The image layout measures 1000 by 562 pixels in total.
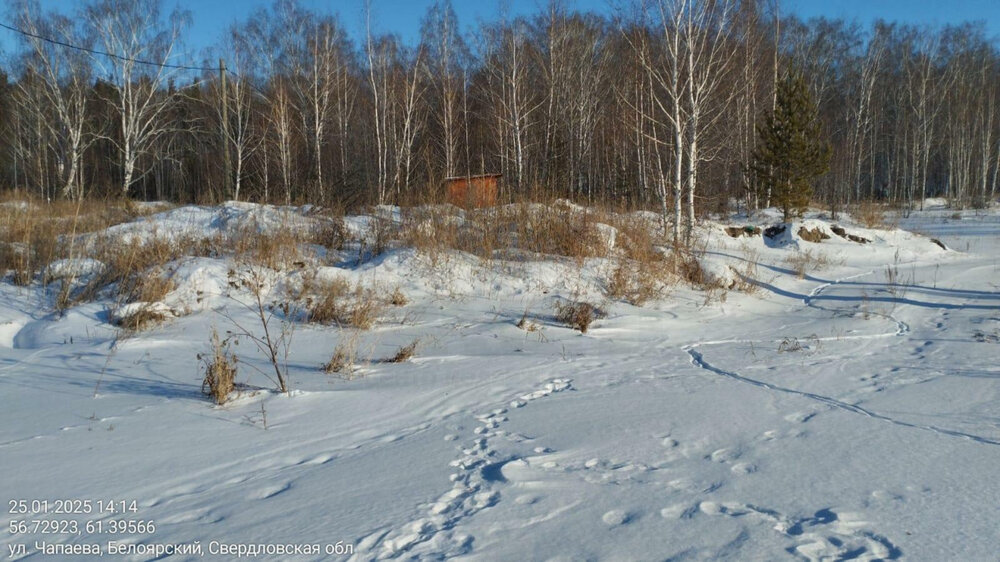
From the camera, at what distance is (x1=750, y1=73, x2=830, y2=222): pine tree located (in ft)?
60.7

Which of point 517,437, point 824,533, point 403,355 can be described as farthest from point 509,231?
point 824,533

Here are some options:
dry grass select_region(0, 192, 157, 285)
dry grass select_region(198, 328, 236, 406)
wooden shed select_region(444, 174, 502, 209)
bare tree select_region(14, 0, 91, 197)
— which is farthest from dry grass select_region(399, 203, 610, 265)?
bare tree select_region(14, 0, 91, 197)

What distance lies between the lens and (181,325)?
641 centimetres

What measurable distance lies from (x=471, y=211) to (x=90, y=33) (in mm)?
20066

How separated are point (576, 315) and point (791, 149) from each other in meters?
14.7

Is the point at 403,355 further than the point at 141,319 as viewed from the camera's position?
No

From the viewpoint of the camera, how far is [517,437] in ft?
11.4

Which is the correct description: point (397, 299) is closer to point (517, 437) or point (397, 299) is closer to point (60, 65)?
point (517, 437)

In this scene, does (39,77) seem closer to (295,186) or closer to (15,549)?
(295,186)

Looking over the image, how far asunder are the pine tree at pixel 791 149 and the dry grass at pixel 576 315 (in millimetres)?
14066

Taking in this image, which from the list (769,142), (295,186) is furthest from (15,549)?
(769,142)

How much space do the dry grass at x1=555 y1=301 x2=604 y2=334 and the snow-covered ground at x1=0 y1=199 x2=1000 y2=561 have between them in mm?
223

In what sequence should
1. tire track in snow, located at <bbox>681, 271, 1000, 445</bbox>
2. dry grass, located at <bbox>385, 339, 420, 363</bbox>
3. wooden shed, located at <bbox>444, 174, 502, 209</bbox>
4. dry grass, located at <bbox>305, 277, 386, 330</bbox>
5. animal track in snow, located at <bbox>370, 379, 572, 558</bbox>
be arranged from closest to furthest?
animal track in snow, located at <bbox>370, 379, 572, 558</bbox>
tire track in snow, located at <bbox>681, 271, 1000, 445</bbox>
dry grass, located at <bbox>385, 339, 420, 363</bbox>
dry grass, located at <bbox>305, 277, 386, 330</bbox>
wooden shed, located at <bbox>444, 174, 502, 209</bbox>

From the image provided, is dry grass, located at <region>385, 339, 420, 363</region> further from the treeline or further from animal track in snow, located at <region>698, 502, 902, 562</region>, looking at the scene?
the treeline
